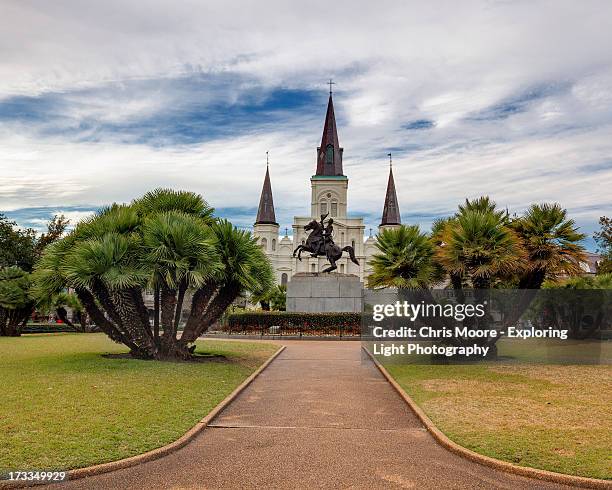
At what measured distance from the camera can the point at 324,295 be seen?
30516 mm

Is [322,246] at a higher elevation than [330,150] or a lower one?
lower

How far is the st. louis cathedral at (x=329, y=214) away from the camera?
96688mm

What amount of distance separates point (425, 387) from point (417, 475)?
5662 mm

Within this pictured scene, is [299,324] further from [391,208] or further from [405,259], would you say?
[391,208]

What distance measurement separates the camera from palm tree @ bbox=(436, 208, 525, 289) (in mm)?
16016

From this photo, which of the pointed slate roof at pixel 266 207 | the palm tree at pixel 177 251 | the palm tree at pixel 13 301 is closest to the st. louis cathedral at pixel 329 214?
the pointed slate roof at pixel 266 207

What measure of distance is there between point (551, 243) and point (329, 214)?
81.1 metres

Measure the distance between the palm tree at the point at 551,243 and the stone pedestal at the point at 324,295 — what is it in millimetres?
13776

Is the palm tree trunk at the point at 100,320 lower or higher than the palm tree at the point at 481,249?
lower

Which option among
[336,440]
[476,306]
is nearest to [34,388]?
[336,440]

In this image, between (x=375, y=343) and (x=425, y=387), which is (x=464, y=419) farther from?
(x=375, y=343)

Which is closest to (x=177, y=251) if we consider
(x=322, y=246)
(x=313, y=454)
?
(x=313, y=454)

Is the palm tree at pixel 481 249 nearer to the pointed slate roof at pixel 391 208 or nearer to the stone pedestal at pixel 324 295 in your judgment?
the stone pedestal at pixel 324 295

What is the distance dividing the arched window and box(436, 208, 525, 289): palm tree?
261 ft
